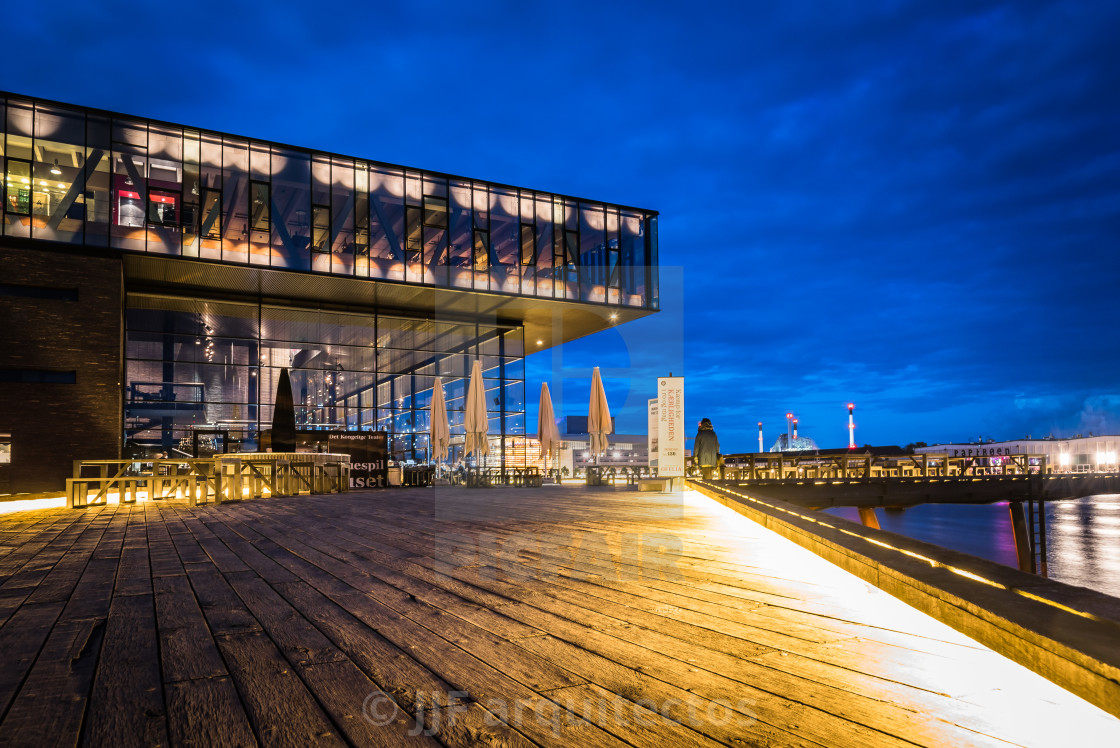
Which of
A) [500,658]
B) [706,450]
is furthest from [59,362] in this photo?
[500,658]

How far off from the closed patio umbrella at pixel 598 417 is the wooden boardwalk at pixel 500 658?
446 inches

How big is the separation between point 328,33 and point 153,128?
324ft

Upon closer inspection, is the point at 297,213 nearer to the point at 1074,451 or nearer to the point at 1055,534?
the point at 1055,534

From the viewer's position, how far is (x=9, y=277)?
17016 mm

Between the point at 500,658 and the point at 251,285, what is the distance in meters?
22.8

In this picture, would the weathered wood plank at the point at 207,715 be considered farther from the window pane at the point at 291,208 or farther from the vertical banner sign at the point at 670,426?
the window pane at the point at 291,208

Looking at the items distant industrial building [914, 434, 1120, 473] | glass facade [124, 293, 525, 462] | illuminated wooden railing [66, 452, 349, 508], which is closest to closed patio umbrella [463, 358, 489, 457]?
illuminated wooden railing [66, 452, 349, 508]

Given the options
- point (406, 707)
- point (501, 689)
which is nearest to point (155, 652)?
point (406, 707)

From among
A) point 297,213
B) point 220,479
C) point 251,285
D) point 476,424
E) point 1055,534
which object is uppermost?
point 297,213

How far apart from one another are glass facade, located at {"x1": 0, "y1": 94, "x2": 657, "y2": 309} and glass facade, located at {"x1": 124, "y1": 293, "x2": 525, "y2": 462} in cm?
350

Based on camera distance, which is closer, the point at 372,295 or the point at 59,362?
the point at 59,362

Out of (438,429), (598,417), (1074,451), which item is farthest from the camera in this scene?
(1074,451)

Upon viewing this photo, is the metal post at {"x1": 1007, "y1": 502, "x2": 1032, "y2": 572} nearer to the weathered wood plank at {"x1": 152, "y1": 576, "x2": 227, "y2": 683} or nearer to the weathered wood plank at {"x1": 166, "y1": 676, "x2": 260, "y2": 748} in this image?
the weathered wood plank at {"x1": 152, "y1": 576, "x2": 227, "y2": 683}

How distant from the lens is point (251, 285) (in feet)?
71.9
